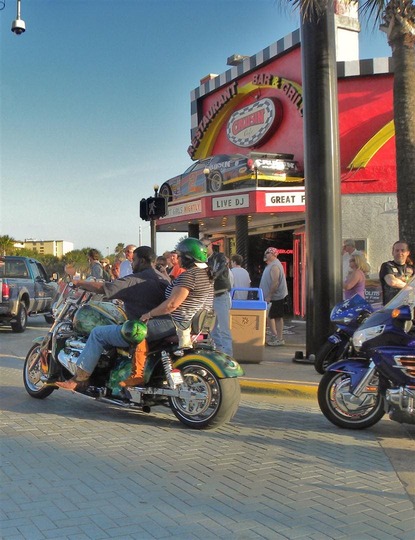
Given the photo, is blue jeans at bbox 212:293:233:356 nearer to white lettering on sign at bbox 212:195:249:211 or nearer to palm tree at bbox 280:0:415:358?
palm tree at bbox 280:0:415:358

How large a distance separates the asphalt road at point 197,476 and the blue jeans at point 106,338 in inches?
24.0

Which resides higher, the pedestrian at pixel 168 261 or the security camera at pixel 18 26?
the security camera at pixel 18 26

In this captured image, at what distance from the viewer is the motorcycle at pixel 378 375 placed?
5461mm

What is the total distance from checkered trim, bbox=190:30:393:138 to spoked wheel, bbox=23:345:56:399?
11834 millimetres

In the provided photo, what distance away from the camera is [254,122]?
19078mm

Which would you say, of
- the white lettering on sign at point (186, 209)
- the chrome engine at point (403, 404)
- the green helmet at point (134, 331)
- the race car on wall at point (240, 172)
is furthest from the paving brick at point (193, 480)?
the white lettering on sign at point (186, 209)

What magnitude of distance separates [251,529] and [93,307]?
3.58 metres

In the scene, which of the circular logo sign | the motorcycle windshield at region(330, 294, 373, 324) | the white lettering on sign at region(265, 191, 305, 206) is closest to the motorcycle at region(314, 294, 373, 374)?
the motorcycle windshield at region(330, 294, 373, 324)

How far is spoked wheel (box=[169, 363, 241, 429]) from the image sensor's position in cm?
581

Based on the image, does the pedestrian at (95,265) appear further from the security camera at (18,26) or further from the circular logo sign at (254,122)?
the circular logo sign at (254,122)

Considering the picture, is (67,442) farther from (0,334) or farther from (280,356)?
(0,334)

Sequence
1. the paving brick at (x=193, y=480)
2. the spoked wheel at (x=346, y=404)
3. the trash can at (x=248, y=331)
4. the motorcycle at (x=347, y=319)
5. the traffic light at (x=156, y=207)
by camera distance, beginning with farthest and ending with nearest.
→ the traffic light at (x=156, y=207) < the trash can at (x=248, y=331) < the motorcycle at (x=347, y=319) < the spoked wheel at (x=346, y=404) < the paving brick at (x=193, y=480)

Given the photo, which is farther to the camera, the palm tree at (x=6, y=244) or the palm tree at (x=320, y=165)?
the palm tree at (x=6, y=244)

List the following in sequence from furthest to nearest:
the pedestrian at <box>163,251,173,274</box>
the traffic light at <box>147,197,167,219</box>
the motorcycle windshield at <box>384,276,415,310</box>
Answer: the pedestrian at <box>163,251,173,274</box> < the traffic light at <box>147,197,167,219</box> < the motorcycle windshield at <box>384,276,415,310</box>
